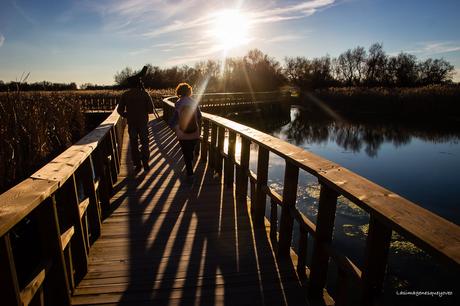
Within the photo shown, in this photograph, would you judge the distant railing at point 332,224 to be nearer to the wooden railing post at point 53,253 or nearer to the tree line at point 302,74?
the wooden railing post at point 53,253

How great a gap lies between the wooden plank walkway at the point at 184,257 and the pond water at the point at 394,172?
8.22 feet

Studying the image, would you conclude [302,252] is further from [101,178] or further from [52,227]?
[101,178]

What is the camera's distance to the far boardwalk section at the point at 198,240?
5.29 ft

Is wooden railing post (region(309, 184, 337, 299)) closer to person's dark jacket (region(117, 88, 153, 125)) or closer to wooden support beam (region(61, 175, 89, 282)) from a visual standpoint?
wooden support beam (region(61, 175, 89, 282))

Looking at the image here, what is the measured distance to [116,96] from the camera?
25609 millimetres

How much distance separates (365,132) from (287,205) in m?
19.5

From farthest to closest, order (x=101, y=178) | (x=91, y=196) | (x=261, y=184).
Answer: (x=101, y=178), (x=261, y=184), (x=91, y=196)

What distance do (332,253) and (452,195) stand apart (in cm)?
917

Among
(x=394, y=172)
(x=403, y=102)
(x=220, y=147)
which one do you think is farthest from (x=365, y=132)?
(x=220, y=147)

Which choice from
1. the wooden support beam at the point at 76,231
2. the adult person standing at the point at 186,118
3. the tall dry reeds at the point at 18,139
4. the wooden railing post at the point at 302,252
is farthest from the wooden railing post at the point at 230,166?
the tall dry reeds at the point at 18,139

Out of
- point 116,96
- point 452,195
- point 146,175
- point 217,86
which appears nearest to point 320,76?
point 217,86

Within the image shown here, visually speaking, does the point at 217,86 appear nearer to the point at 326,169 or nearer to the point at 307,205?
the point at 307,205

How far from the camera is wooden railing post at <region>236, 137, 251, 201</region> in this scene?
14.0 feet

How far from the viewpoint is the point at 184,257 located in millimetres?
3172
